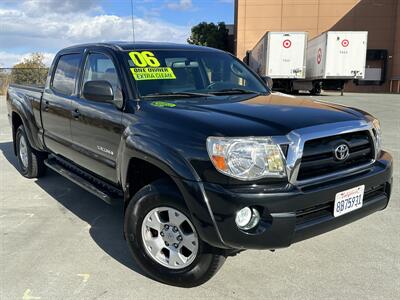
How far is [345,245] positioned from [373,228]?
1.96 feet

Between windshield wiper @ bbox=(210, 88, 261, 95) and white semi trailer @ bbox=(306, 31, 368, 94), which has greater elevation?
white semi trailer @ bbox=(306, 31, 368, 94)

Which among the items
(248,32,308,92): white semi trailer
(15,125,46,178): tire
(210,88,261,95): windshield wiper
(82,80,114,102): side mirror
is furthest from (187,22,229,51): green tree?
(82,80,114,102): side mirror

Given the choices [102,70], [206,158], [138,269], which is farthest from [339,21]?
[206,158]

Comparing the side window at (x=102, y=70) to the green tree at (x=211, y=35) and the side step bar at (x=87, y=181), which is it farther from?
the green tree at (x=211, y=35)

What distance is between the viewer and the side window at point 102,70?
3.82m

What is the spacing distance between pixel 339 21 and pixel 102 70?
42.9 meters

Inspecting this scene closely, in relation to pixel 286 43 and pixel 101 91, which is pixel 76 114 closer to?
pixel 101 91

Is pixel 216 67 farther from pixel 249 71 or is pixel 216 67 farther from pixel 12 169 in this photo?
pixel 12 169

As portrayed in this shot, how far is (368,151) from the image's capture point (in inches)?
132

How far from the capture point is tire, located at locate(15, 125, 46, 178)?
6.04m

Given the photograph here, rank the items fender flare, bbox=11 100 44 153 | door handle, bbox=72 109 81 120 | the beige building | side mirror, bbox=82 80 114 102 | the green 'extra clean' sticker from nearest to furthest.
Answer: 1. the green 'extra clean' sticker
2. side mirror, bbox=82 80 114 102
3. door handle, bbox=72 109 81 120
4. fender flare, bbox=11 100 44 153
5. the beige building

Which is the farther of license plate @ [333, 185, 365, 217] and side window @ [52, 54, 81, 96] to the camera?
side window @ [52, 54, 81, 96]

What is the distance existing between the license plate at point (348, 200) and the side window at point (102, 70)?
198 cm

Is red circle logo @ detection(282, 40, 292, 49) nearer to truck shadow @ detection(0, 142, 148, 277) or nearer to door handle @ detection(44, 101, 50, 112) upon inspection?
truck shadow @ detection(0, 142, 148, 277)
